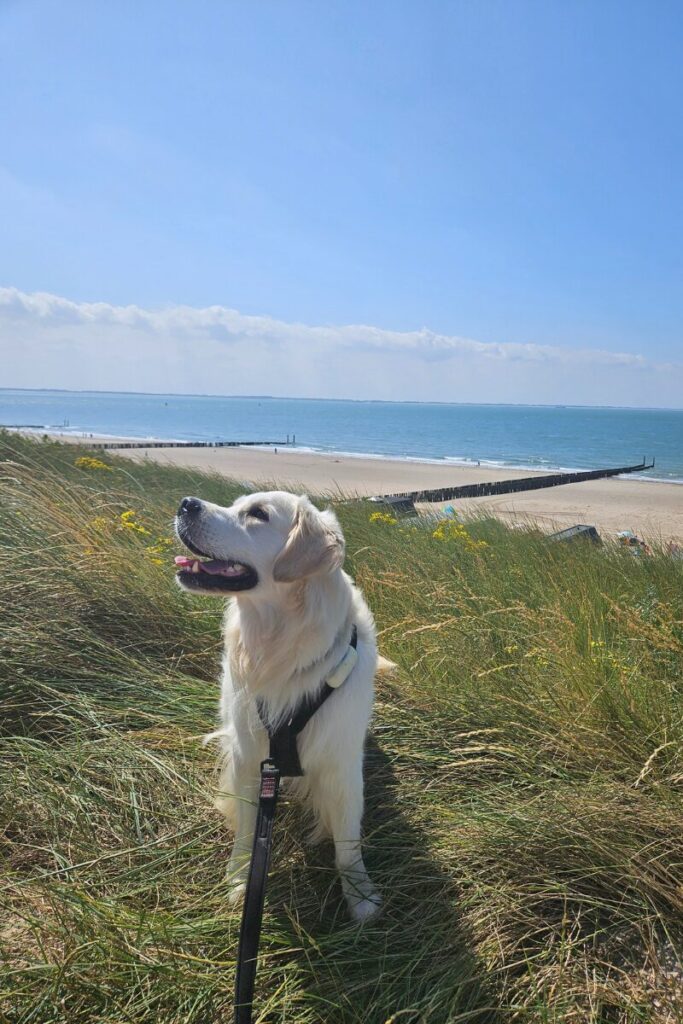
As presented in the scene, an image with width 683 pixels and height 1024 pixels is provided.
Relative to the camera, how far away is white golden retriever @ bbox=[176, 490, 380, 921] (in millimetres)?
2449

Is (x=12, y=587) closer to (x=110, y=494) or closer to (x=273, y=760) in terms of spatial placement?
(x=273, y=760)

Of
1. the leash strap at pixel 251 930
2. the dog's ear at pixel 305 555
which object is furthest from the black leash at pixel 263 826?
the dog's ear at pixel 305 555

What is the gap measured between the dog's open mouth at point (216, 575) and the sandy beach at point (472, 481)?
6.20 metres

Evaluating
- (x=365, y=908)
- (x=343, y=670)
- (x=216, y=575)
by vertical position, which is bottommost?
(x=365, y=908)

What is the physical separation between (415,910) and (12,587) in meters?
2.71

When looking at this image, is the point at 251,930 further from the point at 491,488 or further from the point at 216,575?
the point at 491,488

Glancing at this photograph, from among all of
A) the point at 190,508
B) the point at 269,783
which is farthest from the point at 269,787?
the point at 190,508

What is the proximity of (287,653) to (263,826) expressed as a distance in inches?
25.2

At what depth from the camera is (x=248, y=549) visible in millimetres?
2504

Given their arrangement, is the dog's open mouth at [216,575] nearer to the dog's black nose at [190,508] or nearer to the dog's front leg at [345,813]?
the dog's black nose at [190,508]

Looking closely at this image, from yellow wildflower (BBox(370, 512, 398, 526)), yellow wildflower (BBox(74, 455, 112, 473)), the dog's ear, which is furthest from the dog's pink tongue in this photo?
yellow wildflower (BBox(74, 455, 112, 473))

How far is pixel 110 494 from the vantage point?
6195 millimetres

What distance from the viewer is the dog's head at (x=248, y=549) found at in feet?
8.01

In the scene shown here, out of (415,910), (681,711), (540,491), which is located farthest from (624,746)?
(540,491)
